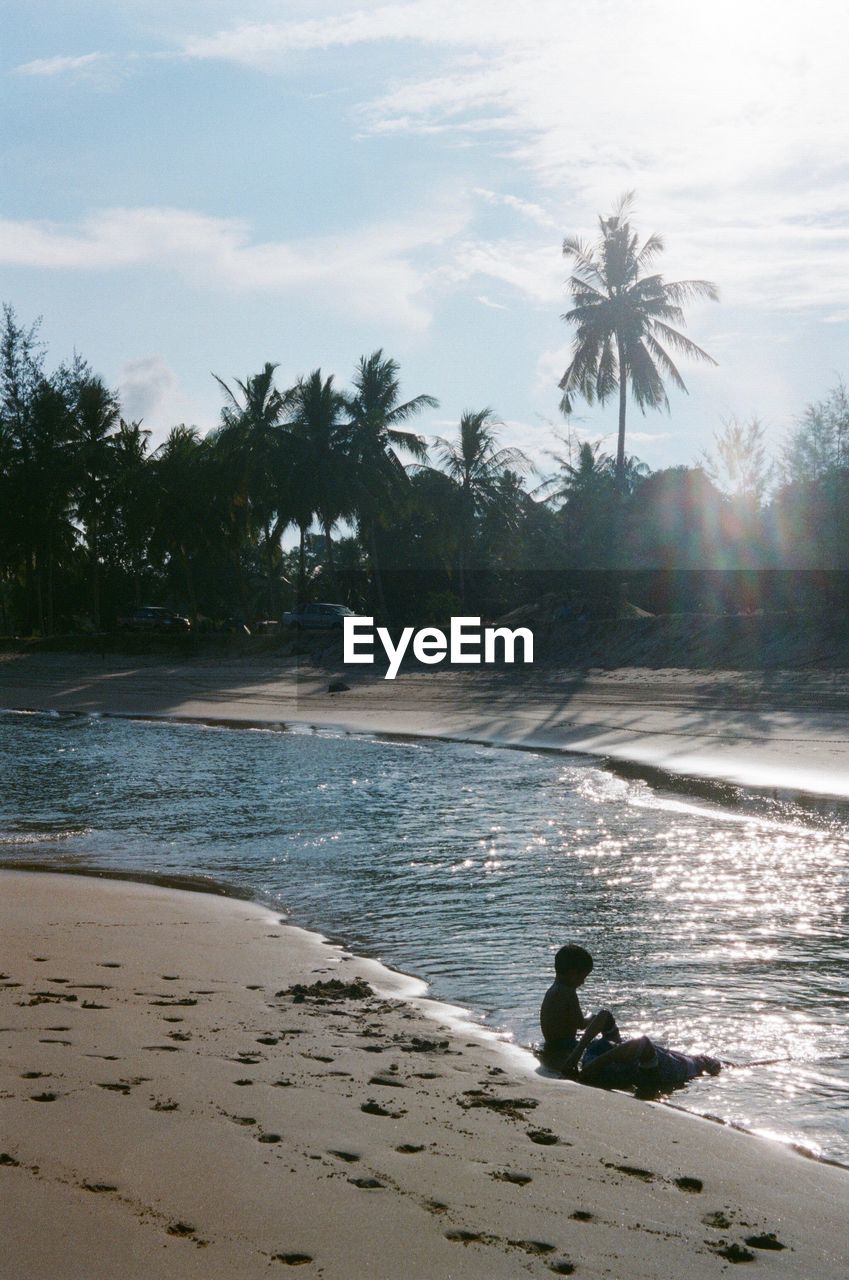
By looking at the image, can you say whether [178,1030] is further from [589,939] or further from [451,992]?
[589,939]

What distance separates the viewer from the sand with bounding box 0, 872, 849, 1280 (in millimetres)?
3039

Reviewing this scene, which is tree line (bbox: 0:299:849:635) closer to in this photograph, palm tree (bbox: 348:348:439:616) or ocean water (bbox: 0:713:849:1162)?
palm tree (bbox: 348:348:439:616)

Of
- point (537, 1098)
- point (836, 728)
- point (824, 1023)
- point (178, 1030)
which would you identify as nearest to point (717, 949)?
point (824, 1023)

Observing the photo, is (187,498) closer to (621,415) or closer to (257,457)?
(257,457)

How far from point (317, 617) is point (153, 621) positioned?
8065mm

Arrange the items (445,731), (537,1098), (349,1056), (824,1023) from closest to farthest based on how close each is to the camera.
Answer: (537,1098), (349,1056), (824,1023), (445,731)

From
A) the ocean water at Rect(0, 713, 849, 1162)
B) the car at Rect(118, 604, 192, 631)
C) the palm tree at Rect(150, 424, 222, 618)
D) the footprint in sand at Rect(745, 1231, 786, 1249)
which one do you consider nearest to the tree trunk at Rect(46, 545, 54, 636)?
the car at Rect(118, 604, 192, 631)

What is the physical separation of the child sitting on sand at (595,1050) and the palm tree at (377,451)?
34.4 m

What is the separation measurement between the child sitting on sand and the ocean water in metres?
0.15

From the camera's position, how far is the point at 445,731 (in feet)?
72.3

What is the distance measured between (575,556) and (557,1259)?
41.5 metres

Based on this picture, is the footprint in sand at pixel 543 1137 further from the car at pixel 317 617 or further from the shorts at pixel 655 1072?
the car at pixel 317 617

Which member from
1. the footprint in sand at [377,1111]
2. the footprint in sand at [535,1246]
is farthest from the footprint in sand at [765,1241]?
the footprint in sand at [377,1111]

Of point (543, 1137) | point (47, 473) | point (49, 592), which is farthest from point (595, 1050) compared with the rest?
point (49, 592)
